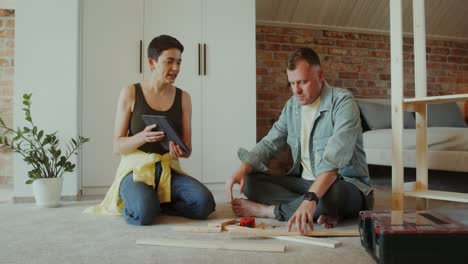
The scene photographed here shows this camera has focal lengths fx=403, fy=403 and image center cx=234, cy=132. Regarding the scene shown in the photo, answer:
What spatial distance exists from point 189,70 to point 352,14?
2035 mm

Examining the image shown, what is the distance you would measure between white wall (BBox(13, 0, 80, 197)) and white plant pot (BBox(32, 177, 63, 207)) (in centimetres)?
25

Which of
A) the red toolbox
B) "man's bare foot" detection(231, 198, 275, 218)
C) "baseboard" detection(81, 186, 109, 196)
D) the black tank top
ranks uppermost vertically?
the black tank top

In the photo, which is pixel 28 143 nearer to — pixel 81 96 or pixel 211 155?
pixel 81 96

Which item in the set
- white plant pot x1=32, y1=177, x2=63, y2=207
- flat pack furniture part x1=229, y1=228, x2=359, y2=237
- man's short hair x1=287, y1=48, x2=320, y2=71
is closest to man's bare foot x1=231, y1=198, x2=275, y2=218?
flat pack furniture part x1=229, y1=228, x2=359, y2=237

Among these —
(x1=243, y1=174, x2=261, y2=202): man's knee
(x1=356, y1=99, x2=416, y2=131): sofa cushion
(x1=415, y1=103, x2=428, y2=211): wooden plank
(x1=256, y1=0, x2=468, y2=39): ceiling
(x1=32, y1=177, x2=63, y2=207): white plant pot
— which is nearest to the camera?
(x1=243, y1=174, x2=261, y2=202): man's knee

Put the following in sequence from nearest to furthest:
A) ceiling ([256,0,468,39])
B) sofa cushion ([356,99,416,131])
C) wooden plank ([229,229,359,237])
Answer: wooden plank ([229,229,359,237]) < sofa cushion ([356,99,416,131]) < ceiling ([256,0,468,39])

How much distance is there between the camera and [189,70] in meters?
3.22

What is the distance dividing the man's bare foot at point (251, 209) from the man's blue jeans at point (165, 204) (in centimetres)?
13

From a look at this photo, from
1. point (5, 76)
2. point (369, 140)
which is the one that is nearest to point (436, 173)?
point (369, 140)

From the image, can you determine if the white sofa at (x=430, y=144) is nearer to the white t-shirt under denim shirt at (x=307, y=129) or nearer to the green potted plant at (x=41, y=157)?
the white t-shirt under denim shirt at (x=307, y=129)

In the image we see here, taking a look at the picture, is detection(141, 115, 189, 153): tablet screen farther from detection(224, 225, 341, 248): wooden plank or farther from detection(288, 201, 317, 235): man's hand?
detection(288, 201, 317, 235): man's hand

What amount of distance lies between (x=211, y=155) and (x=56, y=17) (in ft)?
4.93

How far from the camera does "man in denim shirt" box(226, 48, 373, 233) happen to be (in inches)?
68.8

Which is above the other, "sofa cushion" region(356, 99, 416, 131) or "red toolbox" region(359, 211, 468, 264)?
"sofa cushion" region(356, 99, 416, 131)
